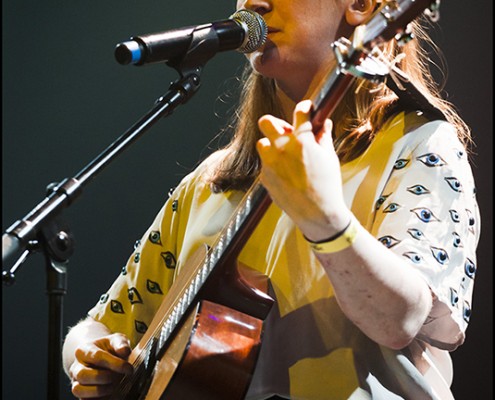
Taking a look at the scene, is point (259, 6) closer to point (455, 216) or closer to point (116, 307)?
point (455, 216)

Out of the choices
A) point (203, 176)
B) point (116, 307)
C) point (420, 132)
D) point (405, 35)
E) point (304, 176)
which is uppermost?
point (405, 35)

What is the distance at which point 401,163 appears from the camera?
1.55m

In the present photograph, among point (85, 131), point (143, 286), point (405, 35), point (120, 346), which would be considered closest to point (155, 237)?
point (143, 286)

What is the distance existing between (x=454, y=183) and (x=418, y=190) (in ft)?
0.22

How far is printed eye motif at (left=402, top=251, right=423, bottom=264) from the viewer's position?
4.50ft

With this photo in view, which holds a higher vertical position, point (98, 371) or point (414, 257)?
point (414, 257)

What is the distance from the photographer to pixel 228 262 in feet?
4.82

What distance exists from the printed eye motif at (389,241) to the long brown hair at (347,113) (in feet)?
0.88

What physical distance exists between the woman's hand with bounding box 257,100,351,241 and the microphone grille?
0.32 m

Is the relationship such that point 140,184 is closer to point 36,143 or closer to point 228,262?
point 36,143

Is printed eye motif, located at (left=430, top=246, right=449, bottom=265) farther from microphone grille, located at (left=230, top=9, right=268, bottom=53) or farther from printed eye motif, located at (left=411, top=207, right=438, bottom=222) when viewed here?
microphone grille, located at (left=230, top=9, right=268, bottom=53)

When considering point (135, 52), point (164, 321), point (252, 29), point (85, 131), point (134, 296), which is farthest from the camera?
point (85, 131)

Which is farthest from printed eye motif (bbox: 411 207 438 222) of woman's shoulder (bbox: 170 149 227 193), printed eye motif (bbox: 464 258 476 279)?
woman's shoulder (bbox: 170 149 227 193)

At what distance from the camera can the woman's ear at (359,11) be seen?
174 cm
